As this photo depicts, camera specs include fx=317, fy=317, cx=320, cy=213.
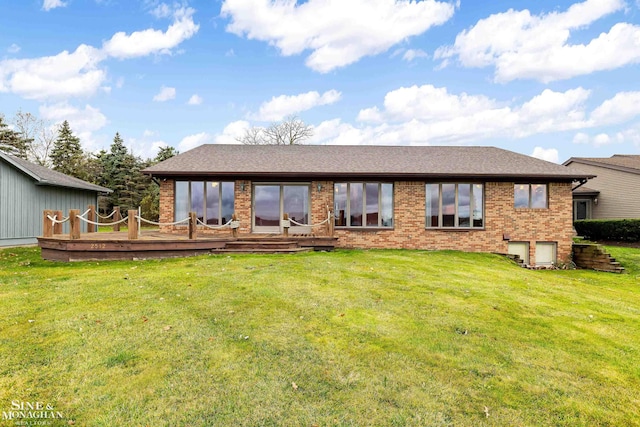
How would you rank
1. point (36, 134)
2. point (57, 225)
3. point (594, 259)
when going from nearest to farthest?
point (57, 225), point (594, 259), point (36, 134)

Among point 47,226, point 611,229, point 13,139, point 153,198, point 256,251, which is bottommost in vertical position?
point 256,251

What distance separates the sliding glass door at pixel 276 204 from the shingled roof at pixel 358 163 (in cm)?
84

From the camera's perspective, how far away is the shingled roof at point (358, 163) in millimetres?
13227

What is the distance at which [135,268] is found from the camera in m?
8.67

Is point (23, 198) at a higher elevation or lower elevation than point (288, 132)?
lower

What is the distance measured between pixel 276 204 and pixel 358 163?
4.21 m

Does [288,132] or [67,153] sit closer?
[67,153]

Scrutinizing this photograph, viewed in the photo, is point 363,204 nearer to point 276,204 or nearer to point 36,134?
point 276,204

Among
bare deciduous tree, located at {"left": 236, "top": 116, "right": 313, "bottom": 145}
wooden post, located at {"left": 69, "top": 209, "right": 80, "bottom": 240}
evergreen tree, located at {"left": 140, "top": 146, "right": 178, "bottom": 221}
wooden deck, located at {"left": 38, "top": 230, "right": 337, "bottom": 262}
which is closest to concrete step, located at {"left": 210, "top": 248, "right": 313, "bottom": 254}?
wooden deck, located at {"left": 38, "top": 230, "right": 337, "bottom": 262}

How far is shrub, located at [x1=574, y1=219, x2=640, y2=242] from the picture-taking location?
59.6 feet

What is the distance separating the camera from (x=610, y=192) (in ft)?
74.3

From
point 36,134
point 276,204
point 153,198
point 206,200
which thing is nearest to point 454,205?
point 276,204

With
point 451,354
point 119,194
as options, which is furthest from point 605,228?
point 119,194

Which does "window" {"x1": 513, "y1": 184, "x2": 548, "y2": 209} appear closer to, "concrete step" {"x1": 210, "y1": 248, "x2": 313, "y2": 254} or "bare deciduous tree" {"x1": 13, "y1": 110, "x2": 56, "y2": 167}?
"concrete step" {"x1": 210, "y1": 248, "x2": 313, "y2": 254}
